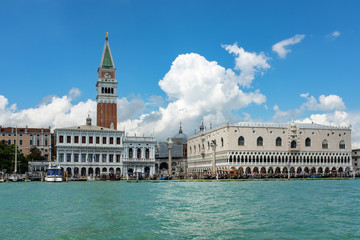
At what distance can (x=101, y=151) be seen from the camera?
78125 millimetres

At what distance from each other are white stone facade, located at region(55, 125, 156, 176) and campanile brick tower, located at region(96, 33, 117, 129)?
8.21 m

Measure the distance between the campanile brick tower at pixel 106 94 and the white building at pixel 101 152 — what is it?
799 cm

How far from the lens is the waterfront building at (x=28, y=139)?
88625 millimetres

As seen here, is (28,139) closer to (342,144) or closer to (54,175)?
(54,175)

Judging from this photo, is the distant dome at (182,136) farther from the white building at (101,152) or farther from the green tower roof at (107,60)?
the white building at (101,152)

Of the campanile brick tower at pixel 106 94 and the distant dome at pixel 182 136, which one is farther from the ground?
the campanile brick tower at pixel 106 94

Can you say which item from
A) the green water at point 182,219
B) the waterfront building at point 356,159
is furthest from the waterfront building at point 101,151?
the waterfront building at point 356,159

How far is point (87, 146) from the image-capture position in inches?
3039

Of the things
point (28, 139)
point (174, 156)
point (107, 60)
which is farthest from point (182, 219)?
point (174, 156)

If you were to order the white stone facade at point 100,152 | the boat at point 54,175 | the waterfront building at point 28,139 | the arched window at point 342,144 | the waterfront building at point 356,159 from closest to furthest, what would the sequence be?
the boat at point 54,175
the white stone facade at point 100,152
the waterfront building at point 28,139
the arched window at point 342,144
the waterfront building at point 356,159

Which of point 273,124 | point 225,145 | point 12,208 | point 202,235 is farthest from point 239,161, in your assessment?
point 202,235

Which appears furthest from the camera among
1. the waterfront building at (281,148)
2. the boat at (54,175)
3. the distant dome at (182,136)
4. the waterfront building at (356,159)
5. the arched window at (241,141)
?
the distant dome at (182,136)

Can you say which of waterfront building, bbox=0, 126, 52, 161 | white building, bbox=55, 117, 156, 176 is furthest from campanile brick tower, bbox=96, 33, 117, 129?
waterfront building, bbox=0, 126, 52, 161

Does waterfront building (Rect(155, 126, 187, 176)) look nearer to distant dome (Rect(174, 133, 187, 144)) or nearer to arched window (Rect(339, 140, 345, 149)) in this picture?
distant dome (Rect(174, 133, 187, 144))
